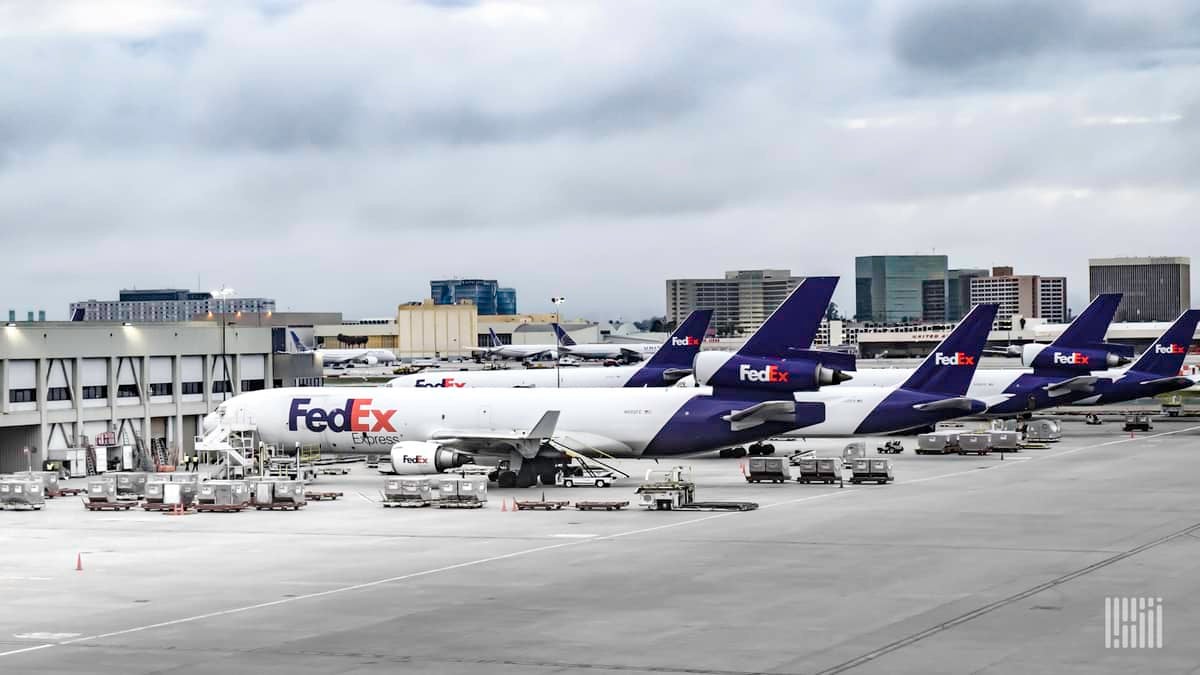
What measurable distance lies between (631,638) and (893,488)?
33423mm

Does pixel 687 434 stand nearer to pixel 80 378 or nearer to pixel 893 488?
pixel 893 488

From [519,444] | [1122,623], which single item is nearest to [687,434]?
[519,444]

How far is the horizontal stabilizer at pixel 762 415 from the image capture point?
58.5 meters

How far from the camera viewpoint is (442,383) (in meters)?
101

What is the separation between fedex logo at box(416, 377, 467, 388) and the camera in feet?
327

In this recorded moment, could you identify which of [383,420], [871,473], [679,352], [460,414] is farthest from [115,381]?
[871,473]

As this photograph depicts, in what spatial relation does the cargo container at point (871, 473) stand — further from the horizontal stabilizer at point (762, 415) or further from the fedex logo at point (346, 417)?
the fedex logo at point (346, 417)

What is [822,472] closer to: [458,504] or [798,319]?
[798,319]

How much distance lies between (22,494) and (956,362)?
42.6 m

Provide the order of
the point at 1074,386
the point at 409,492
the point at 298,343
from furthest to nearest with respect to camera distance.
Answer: the point at 298,343
the point at 1074,386
the point at 409,492

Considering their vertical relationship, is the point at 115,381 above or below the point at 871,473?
above

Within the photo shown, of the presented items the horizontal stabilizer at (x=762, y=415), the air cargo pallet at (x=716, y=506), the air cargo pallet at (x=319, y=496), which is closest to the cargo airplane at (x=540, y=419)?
the horizontal stabilizer at (x=762, y=415)

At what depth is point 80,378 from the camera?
7250 cm

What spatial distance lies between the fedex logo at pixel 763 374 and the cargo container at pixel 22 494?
1045 inches
